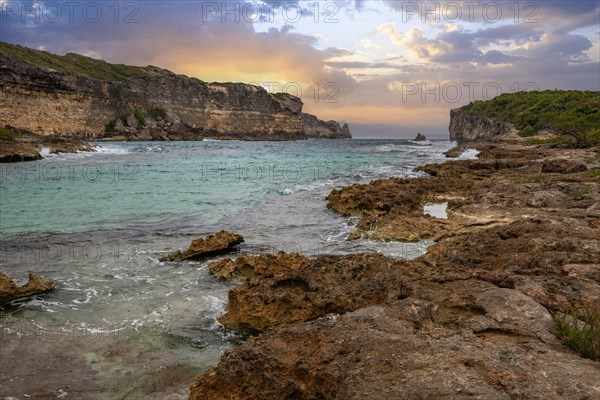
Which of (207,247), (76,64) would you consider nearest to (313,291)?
(207,247)

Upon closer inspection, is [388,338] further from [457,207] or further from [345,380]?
[457,207]

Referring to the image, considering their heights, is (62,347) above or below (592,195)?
below

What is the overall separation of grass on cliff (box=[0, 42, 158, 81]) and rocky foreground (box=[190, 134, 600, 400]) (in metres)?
123

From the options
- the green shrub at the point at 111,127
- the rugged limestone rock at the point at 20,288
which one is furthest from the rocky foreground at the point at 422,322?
the green shrub at the point at 111,127

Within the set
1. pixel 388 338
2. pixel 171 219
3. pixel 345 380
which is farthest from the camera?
pixel 171 219

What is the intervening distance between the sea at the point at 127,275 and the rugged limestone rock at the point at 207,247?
361mm

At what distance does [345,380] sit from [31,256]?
1139 cm

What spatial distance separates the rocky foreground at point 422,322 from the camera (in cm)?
342

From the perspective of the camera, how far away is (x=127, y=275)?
10188 mm

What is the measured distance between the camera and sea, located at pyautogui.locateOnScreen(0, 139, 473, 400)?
19.4 ft

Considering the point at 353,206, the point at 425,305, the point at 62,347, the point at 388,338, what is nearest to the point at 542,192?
the point at 353,206

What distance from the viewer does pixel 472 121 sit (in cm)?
13025

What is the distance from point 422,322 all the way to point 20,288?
8.14 m

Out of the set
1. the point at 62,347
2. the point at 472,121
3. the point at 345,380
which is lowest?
the point at 62,347
